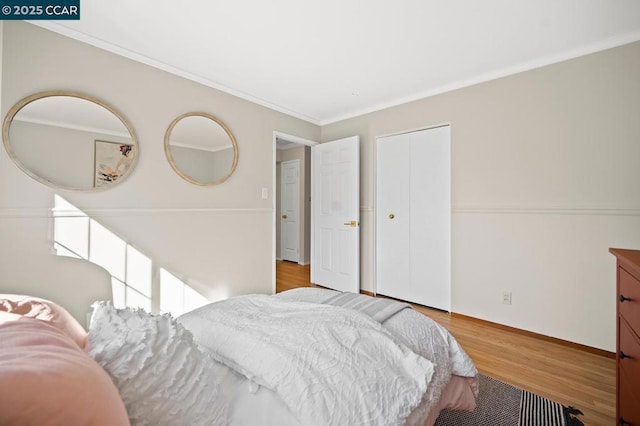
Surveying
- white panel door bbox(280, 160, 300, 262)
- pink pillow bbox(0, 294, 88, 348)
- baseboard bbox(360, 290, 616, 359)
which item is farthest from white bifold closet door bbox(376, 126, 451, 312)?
pink pillow bbox(0, 294, 88, 348)

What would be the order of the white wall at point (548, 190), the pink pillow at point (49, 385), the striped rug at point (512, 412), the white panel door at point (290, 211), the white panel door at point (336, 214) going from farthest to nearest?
the white panel door at point (290, 211) < the white panel door at point (336, 214) < the white wall at point (548, 190) < the striped rug at point (512, 412) < the pink pillow at point (49, 385)

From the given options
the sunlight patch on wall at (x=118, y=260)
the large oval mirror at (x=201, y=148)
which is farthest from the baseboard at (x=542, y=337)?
the large oval mirror at (x=201, y=148)

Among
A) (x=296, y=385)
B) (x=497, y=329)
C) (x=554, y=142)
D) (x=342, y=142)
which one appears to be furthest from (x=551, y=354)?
(x=342, y=142)

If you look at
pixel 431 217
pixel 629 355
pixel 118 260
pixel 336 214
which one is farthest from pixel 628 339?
pixel 118 260

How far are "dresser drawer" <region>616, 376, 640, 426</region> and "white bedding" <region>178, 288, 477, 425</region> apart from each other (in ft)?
1.75

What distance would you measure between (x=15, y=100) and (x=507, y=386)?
3.70 meters

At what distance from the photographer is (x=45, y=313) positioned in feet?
2.56

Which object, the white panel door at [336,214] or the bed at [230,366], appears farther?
the white panel door at [336,214]

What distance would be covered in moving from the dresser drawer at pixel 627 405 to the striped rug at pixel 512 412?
348 millimetres

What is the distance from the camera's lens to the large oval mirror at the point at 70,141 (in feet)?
6.27

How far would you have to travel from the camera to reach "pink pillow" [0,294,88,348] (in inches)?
29.3

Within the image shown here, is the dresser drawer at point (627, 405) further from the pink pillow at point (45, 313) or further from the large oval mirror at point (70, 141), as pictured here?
the large oval mirror at point (70, 141)

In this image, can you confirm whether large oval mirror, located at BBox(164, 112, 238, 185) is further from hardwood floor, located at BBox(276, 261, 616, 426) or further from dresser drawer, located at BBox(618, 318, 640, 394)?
dresser drawer, located at BBox(618, 318, 640, 394)

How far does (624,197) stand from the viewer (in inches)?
84.0
